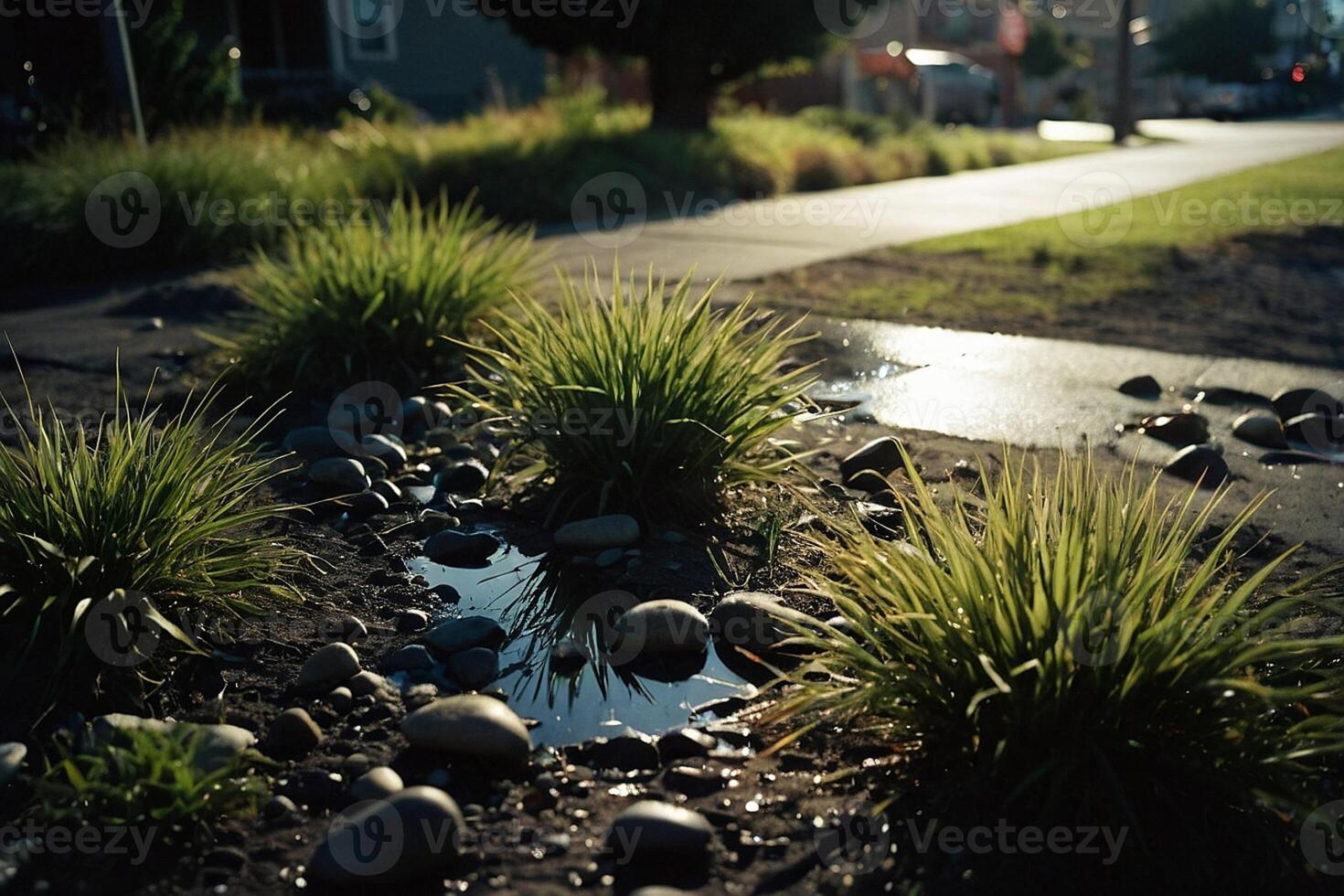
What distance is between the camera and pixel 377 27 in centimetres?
2281

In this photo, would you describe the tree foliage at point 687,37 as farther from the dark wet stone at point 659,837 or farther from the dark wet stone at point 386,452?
the dark wet stone at point 659,837

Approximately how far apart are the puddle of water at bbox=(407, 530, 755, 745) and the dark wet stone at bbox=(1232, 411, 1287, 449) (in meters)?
2.71

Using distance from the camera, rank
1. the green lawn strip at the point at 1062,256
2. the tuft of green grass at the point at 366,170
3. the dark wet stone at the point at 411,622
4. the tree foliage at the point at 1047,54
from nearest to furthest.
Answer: the dark wet stone at the point at 411,622 → the green lawn strip at the point at 1062,256 → the tuft of green grass at the point at 366,170 → the tree foliage at the point at 1047,54

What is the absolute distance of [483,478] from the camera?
457 cm

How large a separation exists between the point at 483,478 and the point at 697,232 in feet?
21.2

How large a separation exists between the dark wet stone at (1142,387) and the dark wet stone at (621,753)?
3.55 m

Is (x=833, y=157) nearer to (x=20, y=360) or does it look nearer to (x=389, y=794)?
(x=20, y=360)

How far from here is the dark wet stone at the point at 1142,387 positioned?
5539 mm

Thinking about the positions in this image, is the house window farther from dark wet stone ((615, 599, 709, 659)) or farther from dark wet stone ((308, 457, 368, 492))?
dark wet stone ((615, 599, 709, 659))

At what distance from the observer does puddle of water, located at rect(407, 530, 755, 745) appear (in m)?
2.99

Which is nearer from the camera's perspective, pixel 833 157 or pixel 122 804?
pixel 122 804

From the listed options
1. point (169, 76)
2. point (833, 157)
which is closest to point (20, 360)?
point (169, 76)

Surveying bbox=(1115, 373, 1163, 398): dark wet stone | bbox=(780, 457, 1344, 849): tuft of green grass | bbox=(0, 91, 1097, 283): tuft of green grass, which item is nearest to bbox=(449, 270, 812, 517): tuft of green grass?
bbox=(780, 457, 1344, 849): tuft of green grass

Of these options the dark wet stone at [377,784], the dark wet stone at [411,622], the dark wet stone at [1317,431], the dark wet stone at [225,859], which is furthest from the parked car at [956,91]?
the dark wet stone at [225,859]
